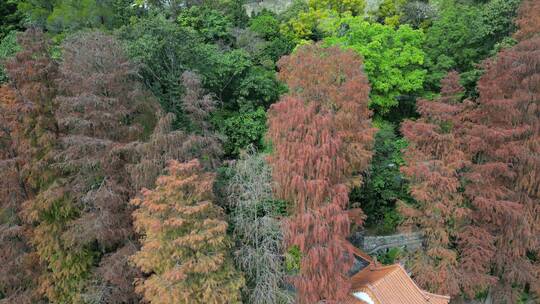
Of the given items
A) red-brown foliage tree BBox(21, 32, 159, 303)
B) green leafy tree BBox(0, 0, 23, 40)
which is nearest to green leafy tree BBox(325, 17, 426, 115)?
red-brown foliage tree BBox(21, 32, 159, 303)

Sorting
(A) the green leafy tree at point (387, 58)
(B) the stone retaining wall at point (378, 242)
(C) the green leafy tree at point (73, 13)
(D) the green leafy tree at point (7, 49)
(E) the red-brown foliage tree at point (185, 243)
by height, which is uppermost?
(C) the green leafy tree at point (73, 13)

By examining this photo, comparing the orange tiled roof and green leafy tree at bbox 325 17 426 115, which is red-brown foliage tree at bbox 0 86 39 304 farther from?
green leafy tree at bbox 325 17 426 115

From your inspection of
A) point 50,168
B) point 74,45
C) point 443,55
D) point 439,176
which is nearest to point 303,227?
point 439,176

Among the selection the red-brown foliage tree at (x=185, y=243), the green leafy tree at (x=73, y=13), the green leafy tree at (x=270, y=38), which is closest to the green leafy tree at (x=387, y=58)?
the green leafy tree at (x=270, y=38)

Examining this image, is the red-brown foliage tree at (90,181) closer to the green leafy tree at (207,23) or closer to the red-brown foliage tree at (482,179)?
the green leafy tree at (207,23)

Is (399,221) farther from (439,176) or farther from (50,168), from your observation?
(50,168)

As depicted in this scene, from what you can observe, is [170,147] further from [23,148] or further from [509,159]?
[509,159]
